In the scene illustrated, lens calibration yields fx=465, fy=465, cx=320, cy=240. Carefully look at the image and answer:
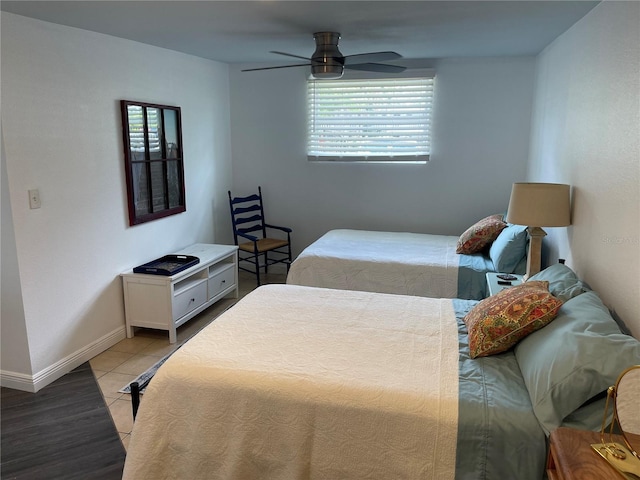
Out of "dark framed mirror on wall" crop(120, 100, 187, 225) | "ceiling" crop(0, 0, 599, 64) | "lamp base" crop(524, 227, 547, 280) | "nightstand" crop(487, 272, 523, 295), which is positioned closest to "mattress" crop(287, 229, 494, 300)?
"nightstand" crop(487, 272, 523, 295)

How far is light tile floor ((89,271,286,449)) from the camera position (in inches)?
107

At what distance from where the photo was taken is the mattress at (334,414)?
1.59 metres

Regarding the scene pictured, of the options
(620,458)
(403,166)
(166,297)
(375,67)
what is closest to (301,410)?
(620,458)

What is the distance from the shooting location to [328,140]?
507 cm

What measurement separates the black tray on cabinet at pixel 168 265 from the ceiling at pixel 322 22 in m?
1.73

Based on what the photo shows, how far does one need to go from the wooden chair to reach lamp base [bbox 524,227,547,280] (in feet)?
8.81

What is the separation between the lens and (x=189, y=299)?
3830 mm

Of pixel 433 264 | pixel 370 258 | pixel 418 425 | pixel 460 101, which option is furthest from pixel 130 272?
pixel 460 101

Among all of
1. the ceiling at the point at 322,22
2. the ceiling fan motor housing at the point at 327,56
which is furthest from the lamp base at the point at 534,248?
the ceiling fan motor housing at the point at 327,56

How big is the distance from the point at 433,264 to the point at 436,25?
1695mm

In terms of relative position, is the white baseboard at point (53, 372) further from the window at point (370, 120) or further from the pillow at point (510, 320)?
the window at point (370, 120)

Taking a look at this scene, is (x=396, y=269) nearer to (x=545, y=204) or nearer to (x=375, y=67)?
(x=545, y=204)

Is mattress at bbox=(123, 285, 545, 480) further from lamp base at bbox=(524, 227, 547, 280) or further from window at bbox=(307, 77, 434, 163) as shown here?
window at bbox=(307, 77, 434, 163)

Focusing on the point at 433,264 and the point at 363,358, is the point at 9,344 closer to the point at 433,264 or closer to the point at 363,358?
the point at 363,358
